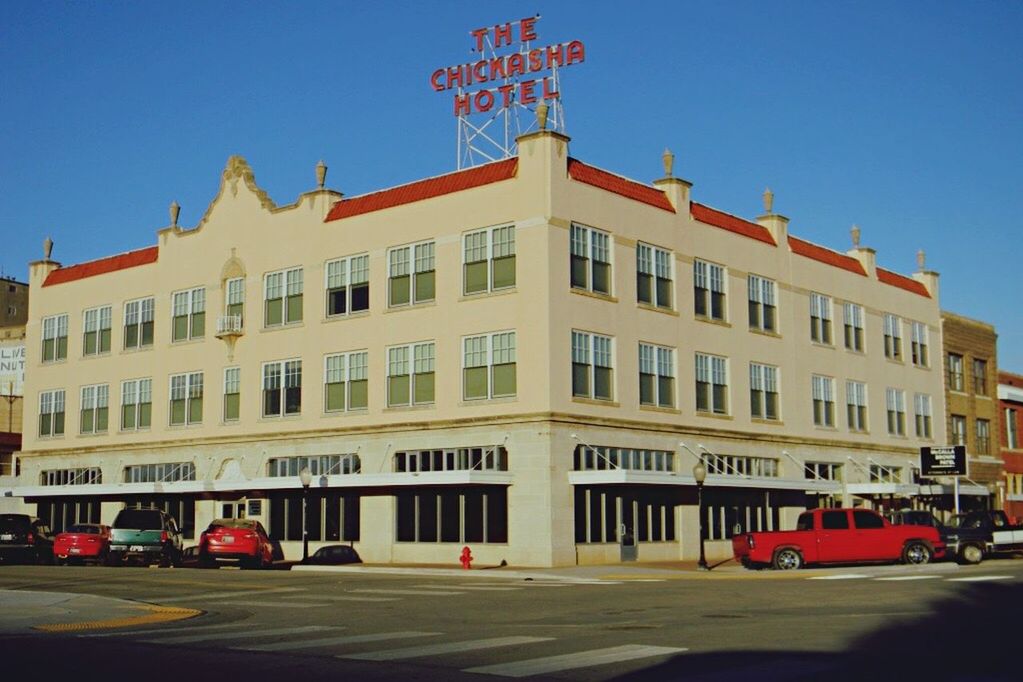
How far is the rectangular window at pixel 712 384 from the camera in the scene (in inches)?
1891

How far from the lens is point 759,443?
50.7 metres

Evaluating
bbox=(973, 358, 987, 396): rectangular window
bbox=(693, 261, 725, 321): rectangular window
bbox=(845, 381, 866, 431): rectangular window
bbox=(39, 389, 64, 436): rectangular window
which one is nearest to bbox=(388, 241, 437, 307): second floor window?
bbox=(693, 261, 725, 321): rectangular window

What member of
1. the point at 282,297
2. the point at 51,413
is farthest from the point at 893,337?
the point at 51,413

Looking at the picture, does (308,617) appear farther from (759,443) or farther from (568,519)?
(759,443)

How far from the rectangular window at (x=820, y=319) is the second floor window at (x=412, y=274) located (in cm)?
1940

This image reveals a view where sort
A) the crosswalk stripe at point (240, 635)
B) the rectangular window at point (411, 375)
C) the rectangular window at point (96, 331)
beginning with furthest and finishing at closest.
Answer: the rectangular window at point (96, 331) < the rectangular window at point (411, 375) < the crosswalk stripe at point (240, 635)

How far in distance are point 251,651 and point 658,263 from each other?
33.2m

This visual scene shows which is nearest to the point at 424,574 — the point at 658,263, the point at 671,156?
the point at 658,263

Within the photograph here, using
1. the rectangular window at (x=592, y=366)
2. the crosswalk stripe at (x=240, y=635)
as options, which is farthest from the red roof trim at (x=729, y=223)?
the crosswalk stripe at (x=240, y=635)

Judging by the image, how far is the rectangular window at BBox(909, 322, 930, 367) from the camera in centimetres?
6372

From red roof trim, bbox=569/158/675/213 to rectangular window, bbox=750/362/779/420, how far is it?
8.49 m

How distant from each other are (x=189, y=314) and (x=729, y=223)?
2372cm

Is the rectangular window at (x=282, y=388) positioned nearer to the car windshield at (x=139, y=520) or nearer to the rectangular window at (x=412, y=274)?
the rectangular window at (x=412, y=274)

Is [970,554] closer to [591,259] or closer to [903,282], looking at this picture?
[591,259]
